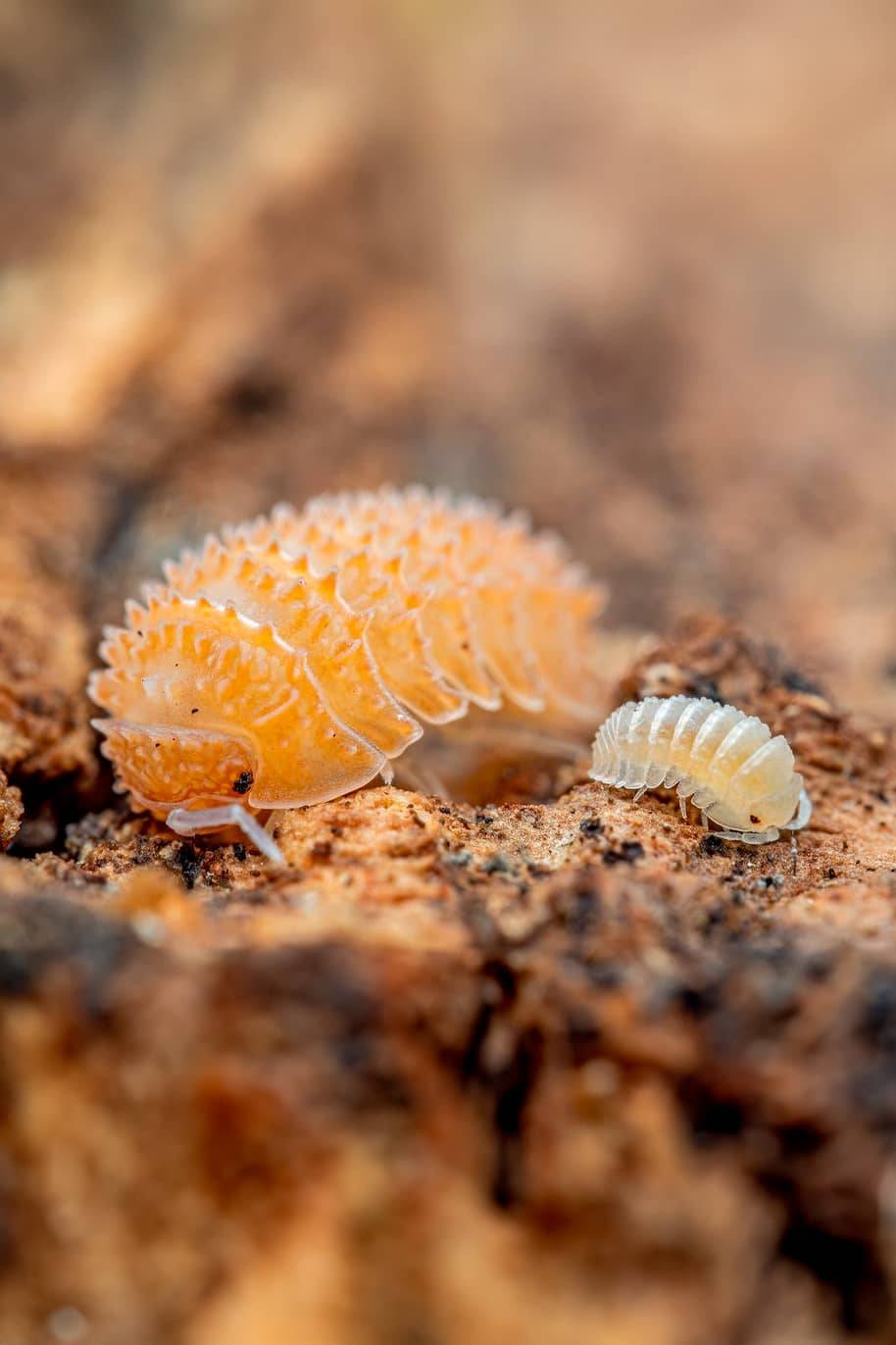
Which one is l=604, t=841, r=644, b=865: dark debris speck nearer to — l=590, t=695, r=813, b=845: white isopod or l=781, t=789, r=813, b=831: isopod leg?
l=590, t=695, r=813, b=845: white isopod

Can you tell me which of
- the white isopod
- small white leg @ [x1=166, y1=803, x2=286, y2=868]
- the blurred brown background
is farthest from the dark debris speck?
the blurred brown background

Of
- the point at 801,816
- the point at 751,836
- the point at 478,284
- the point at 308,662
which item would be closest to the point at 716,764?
the point at 751,836

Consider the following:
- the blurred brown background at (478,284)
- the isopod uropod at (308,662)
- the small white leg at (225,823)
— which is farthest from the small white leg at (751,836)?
the blurred brown background at (478,284)

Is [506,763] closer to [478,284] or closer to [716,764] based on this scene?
[716,764]

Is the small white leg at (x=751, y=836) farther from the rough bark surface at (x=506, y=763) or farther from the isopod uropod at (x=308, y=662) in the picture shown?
the isopod uropod at (x=308, y=662)

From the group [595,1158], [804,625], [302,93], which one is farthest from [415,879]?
[302,93]
